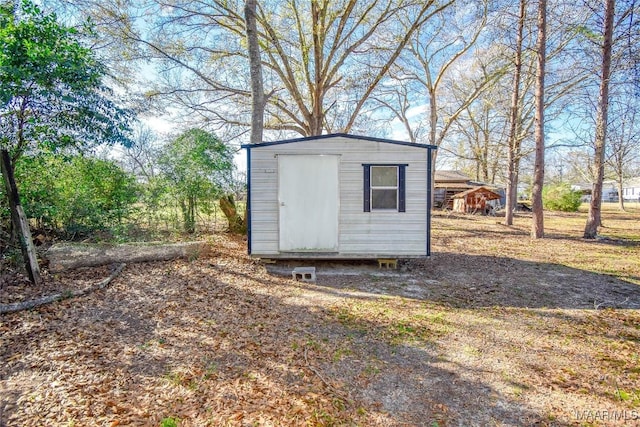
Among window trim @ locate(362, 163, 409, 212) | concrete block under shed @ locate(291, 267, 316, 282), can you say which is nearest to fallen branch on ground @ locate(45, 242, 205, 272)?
concrete block under shed @ locate(291, 267, 316, 282)

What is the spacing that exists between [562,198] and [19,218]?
27.4m

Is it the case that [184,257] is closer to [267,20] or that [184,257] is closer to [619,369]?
[619,369]

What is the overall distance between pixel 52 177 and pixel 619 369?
896cm

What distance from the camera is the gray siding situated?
6.15 meters

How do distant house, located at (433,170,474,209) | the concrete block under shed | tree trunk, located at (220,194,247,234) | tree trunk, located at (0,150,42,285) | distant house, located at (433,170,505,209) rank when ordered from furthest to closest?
1. distant house, located at (433,170,474,209)
2. distant house, located at (433,170,505,209)
3. tree trunk, located at (220,194,247,234)
4. the concrete block under shed
5. tree trunk, located at (0,150,42,285)

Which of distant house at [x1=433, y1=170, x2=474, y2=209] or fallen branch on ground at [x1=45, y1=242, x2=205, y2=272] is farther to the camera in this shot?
distant house at [x1=433, y1=170, x2=474, y2=209]

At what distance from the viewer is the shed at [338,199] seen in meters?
6.14

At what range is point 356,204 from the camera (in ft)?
20.4

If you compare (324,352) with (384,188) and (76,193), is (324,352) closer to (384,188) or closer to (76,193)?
(384,188)

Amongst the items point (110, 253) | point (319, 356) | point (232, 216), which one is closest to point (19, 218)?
point (110, 253)

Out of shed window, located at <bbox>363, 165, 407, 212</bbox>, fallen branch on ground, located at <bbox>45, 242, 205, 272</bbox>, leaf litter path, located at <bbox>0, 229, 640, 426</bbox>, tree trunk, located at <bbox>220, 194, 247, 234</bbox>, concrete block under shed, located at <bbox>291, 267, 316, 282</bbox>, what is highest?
shed window, located at <bbox>363, 165, 407, 212</bbox>

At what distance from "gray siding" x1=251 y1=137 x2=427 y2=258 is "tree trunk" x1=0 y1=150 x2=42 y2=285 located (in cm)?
327

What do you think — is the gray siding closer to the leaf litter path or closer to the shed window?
the shed window

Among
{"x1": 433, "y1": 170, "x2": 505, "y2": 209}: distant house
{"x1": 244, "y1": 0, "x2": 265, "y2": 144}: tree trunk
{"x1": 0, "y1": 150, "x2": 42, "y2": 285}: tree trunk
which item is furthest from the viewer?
{"x1": 433, "y1": 170, "x2": 505, "y2": 209}: distant house
